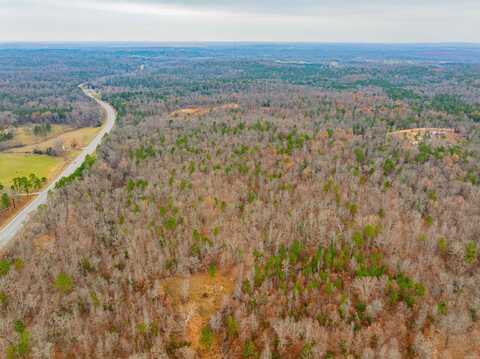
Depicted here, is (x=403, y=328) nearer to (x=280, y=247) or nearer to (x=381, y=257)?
(x=381, y=257)

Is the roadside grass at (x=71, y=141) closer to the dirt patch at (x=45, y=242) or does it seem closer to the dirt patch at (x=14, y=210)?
the dirt patch at (x=14, y=210)

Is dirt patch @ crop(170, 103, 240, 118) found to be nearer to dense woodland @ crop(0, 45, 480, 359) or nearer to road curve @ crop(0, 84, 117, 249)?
road curve @ crop(0, 84, 117, 249)

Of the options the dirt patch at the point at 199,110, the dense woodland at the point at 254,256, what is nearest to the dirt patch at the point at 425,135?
the dense woodland at the point at 254,256

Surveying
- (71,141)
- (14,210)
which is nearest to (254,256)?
(14,210)

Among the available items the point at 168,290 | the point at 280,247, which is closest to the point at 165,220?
the point at 168,290

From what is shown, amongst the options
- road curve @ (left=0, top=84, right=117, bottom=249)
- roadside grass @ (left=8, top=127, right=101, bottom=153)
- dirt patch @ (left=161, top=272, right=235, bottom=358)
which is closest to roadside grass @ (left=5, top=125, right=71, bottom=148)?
roadside grass @ (left=8, top=127, right=101, bottom=153)
